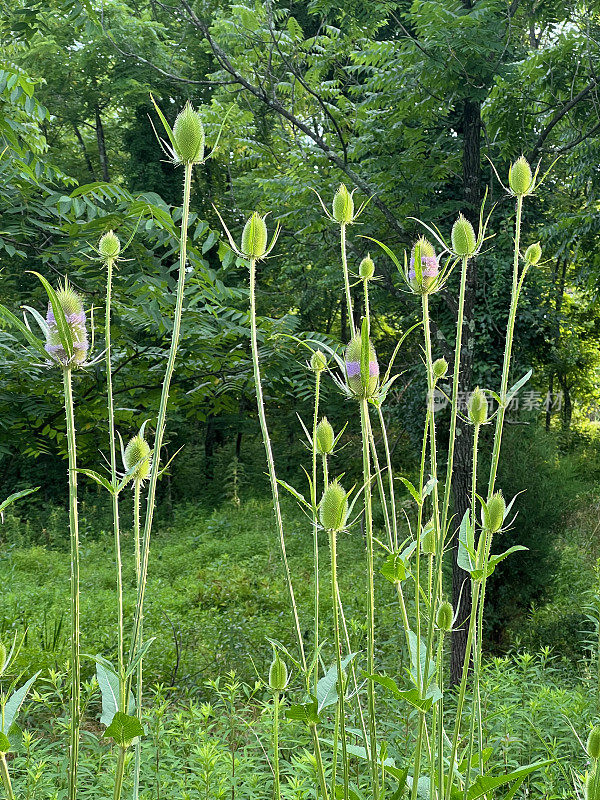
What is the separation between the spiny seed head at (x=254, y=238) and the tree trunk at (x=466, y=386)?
238 centimetres

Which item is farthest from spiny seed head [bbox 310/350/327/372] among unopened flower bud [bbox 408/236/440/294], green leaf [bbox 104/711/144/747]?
green leaf [bbox 104/711/144/747]

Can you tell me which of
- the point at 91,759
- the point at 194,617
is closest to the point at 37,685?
the point at 91,759

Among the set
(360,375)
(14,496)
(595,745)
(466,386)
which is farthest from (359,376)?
(466,386)

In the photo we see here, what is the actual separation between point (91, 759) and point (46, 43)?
8.43 meters

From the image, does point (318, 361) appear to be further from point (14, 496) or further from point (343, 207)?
point (14, 496)

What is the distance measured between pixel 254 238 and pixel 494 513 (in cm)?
46

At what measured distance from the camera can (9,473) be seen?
908 cm

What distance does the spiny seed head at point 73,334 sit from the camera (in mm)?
614

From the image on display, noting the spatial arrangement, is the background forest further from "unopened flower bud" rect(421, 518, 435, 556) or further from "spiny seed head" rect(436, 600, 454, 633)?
"spiny seed head" rect(436, 600, 454, 633)

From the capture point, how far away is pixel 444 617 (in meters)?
0.93

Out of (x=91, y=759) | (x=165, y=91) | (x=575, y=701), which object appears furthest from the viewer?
(x=165, y=91)

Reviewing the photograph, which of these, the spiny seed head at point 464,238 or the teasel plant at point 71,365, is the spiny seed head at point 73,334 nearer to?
the teasel plant at point 71,365

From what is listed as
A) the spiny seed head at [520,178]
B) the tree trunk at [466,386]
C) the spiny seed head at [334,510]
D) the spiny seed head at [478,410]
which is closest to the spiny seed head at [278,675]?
the spiny seed head at [334,510]

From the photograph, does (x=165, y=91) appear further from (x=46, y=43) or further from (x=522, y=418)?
(x=522, y=418)
